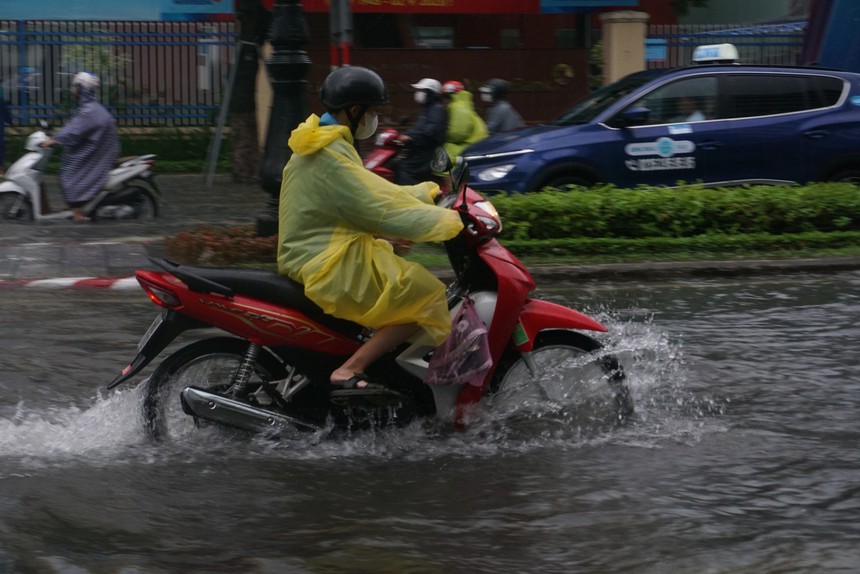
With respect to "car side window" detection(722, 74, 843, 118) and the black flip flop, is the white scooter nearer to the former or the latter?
"car side window" detection(722, 74, 843, 118)

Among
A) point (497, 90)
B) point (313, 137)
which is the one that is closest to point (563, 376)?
point (313, 137)

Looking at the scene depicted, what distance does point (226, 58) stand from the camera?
67.9ft

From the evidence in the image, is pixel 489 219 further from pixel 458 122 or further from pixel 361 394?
pixel 458 122

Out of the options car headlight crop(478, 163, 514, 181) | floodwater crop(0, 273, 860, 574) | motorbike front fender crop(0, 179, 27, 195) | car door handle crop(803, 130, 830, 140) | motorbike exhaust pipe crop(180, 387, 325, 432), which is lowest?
floodwater crop(0, 273, 860, 574)

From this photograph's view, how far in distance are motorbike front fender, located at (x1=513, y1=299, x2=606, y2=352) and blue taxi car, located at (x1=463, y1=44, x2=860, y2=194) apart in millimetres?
6141

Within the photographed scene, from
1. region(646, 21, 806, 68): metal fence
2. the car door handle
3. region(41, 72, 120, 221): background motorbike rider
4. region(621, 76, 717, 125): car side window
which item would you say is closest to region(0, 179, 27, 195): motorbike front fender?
region(41, 72, 120, 221): background motorbike rider

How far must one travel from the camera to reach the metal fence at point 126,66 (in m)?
20.0

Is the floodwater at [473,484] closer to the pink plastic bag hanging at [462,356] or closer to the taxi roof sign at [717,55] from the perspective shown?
the pink plastic bag hanging at [462,356]

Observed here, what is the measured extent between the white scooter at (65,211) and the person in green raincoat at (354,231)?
8.48m

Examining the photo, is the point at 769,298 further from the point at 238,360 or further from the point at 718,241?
the point at 238,360

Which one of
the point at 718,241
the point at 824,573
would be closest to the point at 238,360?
the point at 824,573

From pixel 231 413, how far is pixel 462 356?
1.01 m

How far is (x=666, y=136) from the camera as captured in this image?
12203 millimetres

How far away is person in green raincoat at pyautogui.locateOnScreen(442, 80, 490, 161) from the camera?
13555mm
